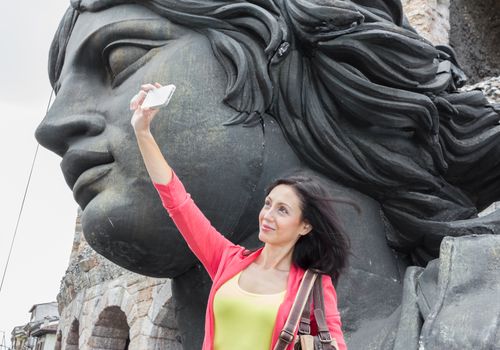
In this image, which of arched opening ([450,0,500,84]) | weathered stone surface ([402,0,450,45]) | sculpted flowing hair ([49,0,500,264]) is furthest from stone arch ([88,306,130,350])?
sculpted flowing hair ([49,0,500,264])

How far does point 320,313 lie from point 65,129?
0.75m

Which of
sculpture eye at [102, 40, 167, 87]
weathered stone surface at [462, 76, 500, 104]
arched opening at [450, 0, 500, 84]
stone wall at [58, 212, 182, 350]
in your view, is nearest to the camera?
sculpture eye at [102, 40, 167, 87]

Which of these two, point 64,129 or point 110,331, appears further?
point 110,331

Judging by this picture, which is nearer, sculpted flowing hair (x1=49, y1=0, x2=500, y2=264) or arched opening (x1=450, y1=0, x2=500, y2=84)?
sculpted flowing hair (x1=49, y1=0, x2=500, y2=264)

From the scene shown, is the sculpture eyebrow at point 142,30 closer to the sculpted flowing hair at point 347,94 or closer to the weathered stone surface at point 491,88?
the sculpted flowing hair at point 347,94

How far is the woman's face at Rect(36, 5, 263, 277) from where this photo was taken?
1.60 metres

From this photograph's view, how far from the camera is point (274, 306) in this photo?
127 centimetres

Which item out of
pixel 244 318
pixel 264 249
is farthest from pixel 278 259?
pixel 244 318

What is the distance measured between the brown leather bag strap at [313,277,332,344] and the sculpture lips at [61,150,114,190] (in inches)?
22.9

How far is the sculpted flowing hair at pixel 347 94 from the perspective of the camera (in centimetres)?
166

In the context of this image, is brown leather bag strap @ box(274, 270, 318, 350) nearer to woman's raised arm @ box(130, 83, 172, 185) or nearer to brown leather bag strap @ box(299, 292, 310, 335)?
brown leather bag strap @ box(299, 292, 310, 335)

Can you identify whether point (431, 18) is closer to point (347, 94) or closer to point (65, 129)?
point (347, 94)

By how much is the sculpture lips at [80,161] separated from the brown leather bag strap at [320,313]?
0.58 metres

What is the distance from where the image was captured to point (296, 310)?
1.23 metres
